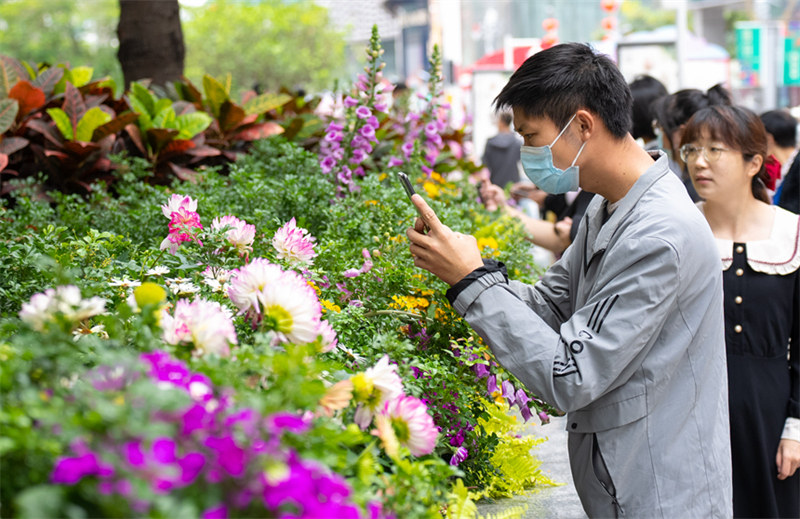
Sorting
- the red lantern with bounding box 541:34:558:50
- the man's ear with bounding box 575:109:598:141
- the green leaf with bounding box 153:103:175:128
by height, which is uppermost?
the red lantern with bounding box 541:34:558:50

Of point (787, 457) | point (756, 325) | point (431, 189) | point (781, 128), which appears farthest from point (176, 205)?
point (781, 128)

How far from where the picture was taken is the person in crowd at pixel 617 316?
1807mm

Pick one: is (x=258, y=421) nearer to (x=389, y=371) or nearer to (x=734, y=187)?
(x=389, y=371)

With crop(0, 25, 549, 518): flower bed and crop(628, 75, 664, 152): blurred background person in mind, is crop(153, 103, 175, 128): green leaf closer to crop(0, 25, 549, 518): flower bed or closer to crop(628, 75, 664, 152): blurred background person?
crop(0, 25, 549, 518): flower bed

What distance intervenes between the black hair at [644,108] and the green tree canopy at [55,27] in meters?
41.4

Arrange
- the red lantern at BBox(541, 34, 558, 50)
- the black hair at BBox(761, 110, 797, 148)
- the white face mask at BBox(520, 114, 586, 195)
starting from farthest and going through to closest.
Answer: the red lantern at BBox(541, 34, 558, 50) → the black hair at BBox(761, 110, 797, 148) → the white face mask at BBox(520, 114, 586, 195)

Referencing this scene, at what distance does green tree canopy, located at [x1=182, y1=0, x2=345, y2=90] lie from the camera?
142ft

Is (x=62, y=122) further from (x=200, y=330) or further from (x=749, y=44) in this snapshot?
(x=749, y=44)

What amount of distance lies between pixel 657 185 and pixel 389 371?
0.91 meters

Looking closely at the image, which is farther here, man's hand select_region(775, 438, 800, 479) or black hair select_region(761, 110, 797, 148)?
black hair select_region(761, 110, 797, 148)

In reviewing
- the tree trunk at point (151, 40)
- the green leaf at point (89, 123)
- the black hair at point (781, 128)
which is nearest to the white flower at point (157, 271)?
the green leaf at point (89, 123)

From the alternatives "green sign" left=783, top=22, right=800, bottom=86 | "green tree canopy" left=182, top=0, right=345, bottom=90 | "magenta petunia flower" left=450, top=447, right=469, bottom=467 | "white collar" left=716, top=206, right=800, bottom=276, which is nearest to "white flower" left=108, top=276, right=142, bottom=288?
"magenta petunia flower" left=450, top=447, right=469, bottom=467

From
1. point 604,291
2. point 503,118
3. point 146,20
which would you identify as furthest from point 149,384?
point 503,118

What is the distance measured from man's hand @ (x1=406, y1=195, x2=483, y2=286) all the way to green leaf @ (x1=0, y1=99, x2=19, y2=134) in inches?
105
